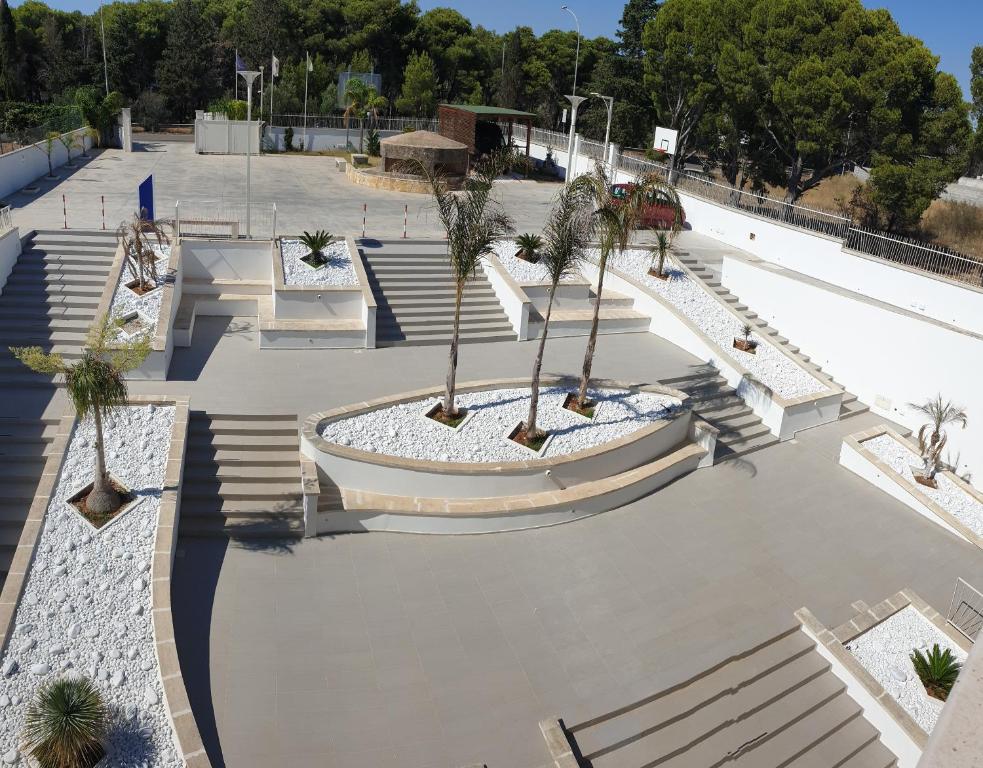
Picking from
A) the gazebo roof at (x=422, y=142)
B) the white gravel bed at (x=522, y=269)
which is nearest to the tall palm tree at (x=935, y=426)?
the white gravel bed at (x=522, y=269)

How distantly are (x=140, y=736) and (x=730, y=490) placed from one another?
10.5m

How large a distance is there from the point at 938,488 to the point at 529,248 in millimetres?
10927

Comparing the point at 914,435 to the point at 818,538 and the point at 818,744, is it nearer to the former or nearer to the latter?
the point at 818,538

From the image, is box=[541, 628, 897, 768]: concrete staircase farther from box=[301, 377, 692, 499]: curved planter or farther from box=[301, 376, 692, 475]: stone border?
box=[301, 376, 692, 475]: stone border

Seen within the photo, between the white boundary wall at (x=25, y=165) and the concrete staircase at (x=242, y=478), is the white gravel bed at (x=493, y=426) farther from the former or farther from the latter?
the white boundary wall at (x=25, y=165)

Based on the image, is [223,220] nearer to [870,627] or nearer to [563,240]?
[563,240]

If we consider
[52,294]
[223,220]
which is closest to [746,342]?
[223,220]

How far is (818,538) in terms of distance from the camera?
1353 cm

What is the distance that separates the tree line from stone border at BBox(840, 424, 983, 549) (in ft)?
34.2

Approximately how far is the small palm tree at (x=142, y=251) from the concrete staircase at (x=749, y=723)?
42.0 feet

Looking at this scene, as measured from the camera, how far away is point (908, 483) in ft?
50.0

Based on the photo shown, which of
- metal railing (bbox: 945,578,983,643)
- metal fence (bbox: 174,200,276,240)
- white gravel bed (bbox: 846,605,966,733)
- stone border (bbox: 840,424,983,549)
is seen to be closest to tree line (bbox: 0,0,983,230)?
stone border (bbox: 840,424,983,549)

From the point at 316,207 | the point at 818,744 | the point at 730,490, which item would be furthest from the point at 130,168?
the point at 818,744

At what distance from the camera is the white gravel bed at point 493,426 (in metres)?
12.9
